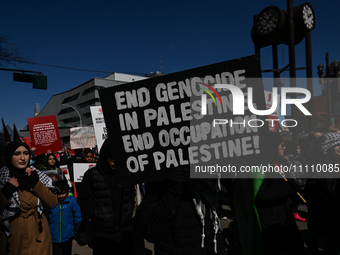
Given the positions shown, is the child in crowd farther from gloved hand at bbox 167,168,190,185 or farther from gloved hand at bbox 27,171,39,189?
gloved hand at bbox 167,168,190,185

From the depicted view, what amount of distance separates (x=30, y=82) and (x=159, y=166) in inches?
413

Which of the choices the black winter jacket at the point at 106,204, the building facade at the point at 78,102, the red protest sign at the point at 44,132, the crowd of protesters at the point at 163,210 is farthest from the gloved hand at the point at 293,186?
the building facade at the point at 78,102

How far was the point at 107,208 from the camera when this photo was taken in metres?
3.14

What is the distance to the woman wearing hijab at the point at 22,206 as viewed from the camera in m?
2.66

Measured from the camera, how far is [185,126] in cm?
192

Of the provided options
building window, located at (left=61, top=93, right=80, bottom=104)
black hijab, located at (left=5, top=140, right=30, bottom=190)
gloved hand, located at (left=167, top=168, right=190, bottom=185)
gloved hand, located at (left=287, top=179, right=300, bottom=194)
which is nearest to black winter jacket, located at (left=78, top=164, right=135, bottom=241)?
black hijab, located at (left=5, top=140, right=30, bottom=190)

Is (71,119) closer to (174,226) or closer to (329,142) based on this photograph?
(329,142)

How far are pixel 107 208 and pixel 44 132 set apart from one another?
4.84 m

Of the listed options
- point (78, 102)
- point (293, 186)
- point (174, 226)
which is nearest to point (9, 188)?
point (174, 226)

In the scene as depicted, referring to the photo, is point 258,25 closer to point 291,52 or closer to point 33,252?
point 291,52

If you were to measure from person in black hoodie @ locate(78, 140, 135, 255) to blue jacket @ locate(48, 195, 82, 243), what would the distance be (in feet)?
1.63

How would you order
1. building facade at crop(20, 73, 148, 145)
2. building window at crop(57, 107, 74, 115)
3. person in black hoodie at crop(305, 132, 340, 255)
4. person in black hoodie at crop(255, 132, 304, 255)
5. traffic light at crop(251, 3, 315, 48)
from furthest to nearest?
building window at crop(57, 107, 74, 115) → building facade at crop(20, 73, 148, 145) → traffic light at crop(251, 3, 315, 48) → person in black hoodie at crop(305, 132, 340, 255) → person in black hoodie at crop(255, 132, 304, 255)

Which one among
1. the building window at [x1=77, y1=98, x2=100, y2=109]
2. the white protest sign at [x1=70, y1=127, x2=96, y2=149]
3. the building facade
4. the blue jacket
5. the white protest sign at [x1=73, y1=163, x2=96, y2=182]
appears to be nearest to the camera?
the blue jacket

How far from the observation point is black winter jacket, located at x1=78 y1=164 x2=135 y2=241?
10.2 ft
